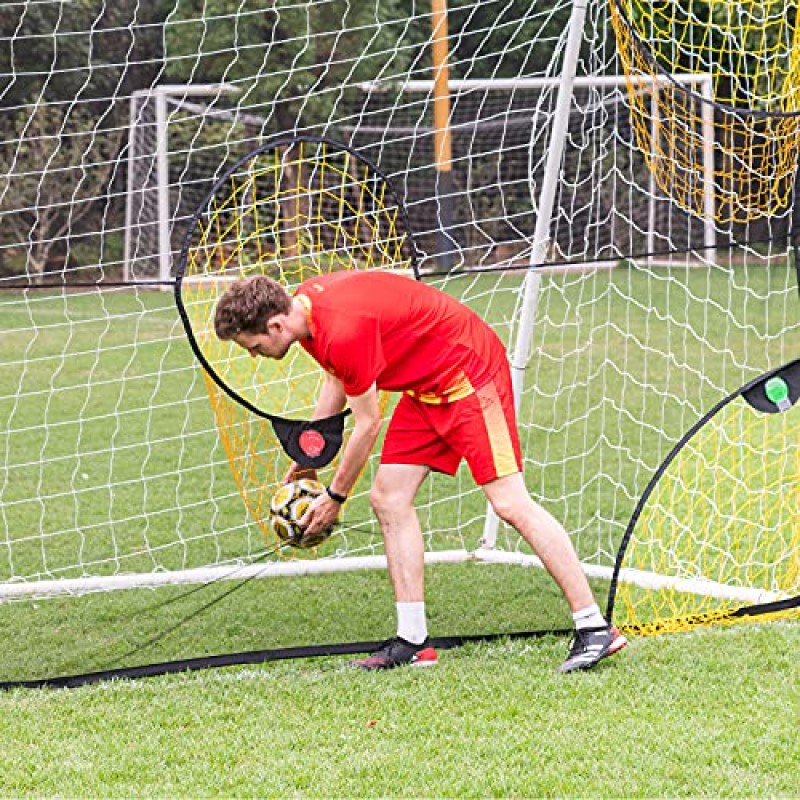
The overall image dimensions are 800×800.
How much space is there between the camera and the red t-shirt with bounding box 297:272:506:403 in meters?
4.30

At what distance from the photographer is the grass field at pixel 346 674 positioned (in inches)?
147

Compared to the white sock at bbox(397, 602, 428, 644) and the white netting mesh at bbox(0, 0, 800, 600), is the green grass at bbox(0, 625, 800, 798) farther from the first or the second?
the white netting mesh at bbox(0, 0, 800, 600)

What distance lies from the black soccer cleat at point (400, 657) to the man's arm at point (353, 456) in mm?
488

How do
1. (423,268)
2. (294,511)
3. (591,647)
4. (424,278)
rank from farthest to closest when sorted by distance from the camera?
1. (423,268)
2. (424,278)
3. (294,511)
4. (591,647)

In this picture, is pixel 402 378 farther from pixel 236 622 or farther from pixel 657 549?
pixel 657 549

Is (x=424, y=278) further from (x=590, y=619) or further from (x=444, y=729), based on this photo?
(x=444, y=729)

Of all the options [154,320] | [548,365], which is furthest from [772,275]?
[154,320]

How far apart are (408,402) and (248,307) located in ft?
2.70

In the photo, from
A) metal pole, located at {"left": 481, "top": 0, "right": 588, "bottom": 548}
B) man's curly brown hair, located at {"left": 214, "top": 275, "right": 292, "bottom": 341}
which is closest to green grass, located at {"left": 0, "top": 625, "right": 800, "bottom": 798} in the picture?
man's curly brown hair, located at {"left": 214, "top": 275, "right": 292, "bottom": 341}

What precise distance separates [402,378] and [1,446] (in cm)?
475

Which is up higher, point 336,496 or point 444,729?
point 336,496

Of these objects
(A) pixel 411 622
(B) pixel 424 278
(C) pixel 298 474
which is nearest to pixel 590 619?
(A) pixel 411 622

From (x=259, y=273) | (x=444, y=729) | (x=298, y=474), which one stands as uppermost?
(x=259, y=273)

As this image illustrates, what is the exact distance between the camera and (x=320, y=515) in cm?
461
